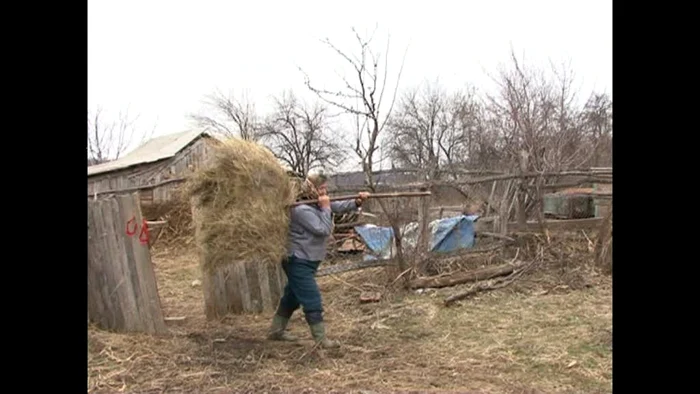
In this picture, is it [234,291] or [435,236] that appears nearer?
[234,291]

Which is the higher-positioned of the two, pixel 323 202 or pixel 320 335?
pixel 323 202

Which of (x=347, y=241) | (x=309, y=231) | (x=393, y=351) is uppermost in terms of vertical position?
(x=309, y=231)

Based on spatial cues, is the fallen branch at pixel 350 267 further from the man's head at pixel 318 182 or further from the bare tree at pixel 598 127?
the bare tree at pixel 598 127

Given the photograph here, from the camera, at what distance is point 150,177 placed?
18547 millimetres

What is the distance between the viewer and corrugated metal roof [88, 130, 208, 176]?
59.4 ft

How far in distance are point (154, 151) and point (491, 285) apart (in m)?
17.3

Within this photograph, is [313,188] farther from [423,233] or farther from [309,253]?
[423,233]

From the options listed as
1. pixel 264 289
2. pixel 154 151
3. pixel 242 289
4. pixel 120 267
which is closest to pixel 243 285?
pixel 242 289

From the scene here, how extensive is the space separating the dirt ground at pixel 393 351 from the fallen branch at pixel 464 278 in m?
0.40
